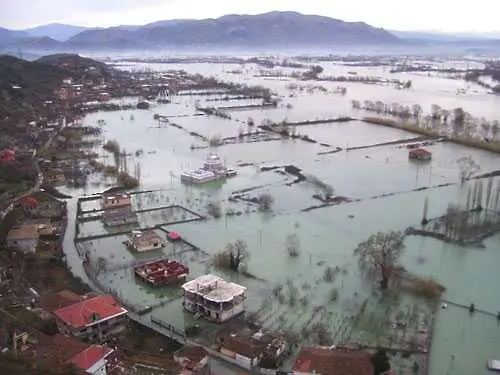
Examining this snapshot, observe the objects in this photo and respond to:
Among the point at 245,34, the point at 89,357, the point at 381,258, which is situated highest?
the point at 245,34

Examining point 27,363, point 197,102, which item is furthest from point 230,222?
point 197,102

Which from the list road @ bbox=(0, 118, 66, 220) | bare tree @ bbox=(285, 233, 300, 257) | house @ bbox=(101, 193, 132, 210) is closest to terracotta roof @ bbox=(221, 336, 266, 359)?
bare tree @ bbox=(285, 233, 300, 257)

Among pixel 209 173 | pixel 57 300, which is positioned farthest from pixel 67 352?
pixel 209 173

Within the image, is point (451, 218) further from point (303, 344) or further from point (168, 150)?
point (168, 150)

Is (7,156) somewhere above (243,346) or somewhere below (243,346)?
above

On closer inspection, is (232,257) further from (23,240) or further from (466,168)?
(466,168)

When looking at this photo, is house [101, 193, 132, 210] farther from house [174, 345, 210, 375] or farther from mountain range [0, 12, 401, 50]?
mountain range [0, 12, 401, 50]

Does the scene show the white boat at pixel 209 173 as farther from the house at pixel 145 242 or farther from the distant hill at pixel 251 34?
the distant hill at pixel 251 34
